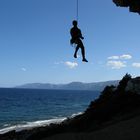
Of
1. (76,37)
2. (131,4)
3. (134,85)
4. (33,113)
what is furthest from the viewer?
(33,113)

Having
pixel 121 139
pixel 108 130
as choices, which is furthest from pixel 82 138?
pixel 121 139

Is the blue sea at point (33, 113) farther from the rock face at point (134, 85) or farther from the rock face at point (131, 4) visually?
the rock face at point (131, 4)

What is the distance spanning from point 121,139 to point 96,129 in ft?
11.2

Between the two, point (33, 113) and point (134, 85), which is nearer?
point (134, 85)

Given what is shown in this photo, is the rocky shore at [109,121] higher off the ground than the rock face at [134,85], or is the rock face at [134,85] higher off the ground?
the rock face at [134,85]

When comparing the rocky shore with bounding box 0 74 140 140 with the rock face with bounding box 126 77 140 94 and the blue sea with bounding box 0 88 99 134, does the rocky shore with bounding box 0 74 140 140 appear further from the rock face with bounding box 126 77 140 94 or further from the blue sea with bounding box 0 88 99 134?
the blue sea with bounding box 0 88 99 134

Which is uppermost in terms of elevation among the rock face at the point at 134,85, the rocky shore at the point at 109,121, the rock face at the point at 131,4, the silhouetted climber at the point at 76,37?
the rock face at the point at 131,4

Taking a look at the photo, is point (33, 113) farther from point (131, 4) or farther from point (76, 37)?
point (76, 37)

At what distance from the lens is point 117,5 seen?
2394cm

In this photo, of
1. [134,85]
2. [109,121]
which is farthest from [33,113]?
[109,121]

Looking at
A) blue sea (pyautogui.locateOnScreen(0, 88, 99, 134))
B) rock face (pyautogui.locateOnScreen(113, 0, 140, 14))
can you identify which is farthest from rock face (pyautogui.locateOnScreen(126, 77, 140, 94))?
blue sea (pyautogui.locateOnScreen(0, 88, 99, 134))

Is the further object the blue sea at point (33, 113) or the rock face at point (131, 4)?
the blue sea at point (33, 113)

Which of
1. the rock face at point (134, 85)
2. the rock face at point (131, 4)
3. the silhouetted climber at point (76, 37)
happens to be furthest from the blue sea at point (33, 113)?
the silhouetted climber at point (76, 37)

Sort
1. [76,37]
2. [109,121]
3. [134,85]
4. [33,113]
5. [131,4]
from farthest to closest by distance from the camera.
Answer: [33,113], [131,4], [134,85], [109,121], [76,37]
